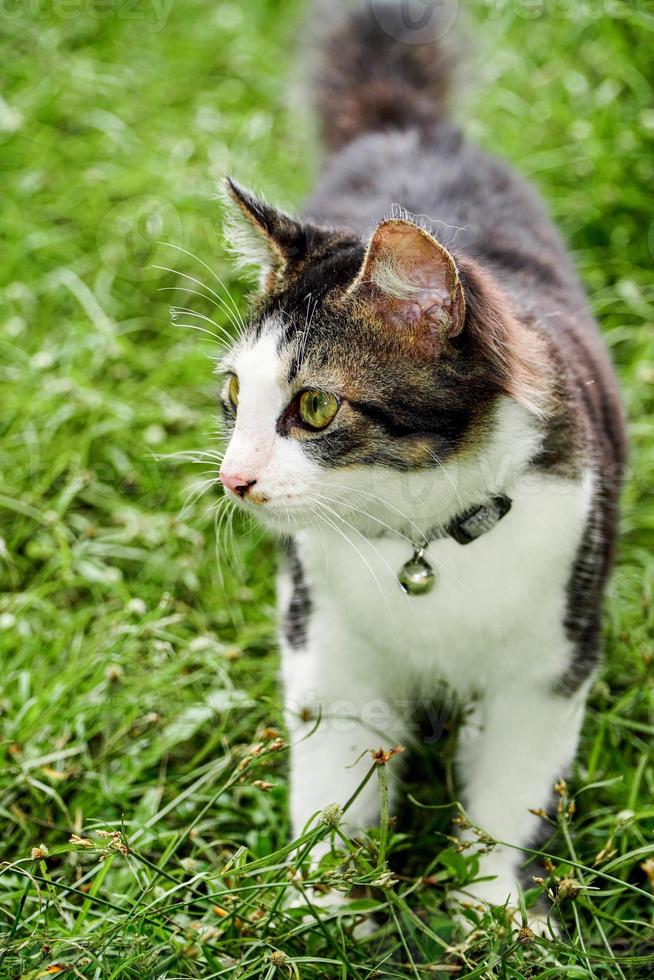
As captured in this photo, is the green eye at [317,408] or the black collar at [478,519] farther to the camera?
the black collar at [478,519]

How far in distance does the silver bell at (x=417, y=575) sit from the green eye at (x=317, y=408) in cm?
36

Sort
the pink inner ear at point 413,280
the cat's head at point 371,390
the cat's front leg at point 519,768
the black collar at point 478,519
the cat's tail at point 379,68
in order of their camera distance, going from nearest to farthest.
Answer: the pink inner ear at point 413,280 < the cat's head at point 371,390 < the black collar at point 478,519 < the cat's front leg at point 519,768 < the cat's tail at point 379,68

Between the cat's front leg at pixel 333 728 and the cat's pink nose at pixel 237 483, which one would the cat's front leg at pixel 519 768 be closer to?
the cat's front leg at pixel 333 728

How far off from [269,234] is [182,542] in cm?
125

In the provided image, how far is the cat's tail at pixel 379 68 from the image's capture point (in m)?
3.35

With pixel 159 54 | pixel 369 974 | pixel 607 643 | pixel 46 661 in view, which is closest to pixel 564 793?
pixel 369 974

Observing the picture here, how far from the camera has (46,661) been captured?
8.48 ft

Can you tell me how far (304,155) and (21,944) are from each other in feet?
11.2

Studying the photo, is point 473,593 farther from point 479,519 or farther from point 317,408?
point 317,408

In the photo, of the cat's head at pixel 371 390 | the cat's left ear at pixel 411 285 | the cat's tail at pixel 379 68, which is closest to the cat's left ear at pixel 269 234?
the cat's head at pixel 371 390

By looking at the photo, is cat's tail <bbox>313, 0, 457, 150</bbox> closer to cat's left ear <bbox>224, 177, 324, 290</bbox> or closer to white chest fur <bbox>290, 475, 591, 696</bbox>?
cat's left ear <bbox>224, 177, 324, 290</bbox>

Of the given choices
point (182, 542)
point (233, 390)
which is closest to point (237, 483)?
point (233, 390)

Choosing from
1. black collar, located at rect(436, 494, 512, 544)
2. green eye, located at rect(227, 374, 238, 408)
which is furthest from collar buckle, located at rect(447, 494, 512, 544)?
green eye, located at rect(227, 374, 238, 408)

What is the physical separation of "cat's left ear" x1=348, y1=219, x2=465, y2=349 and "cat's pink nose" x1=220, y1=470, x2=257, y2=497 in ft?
1.18
